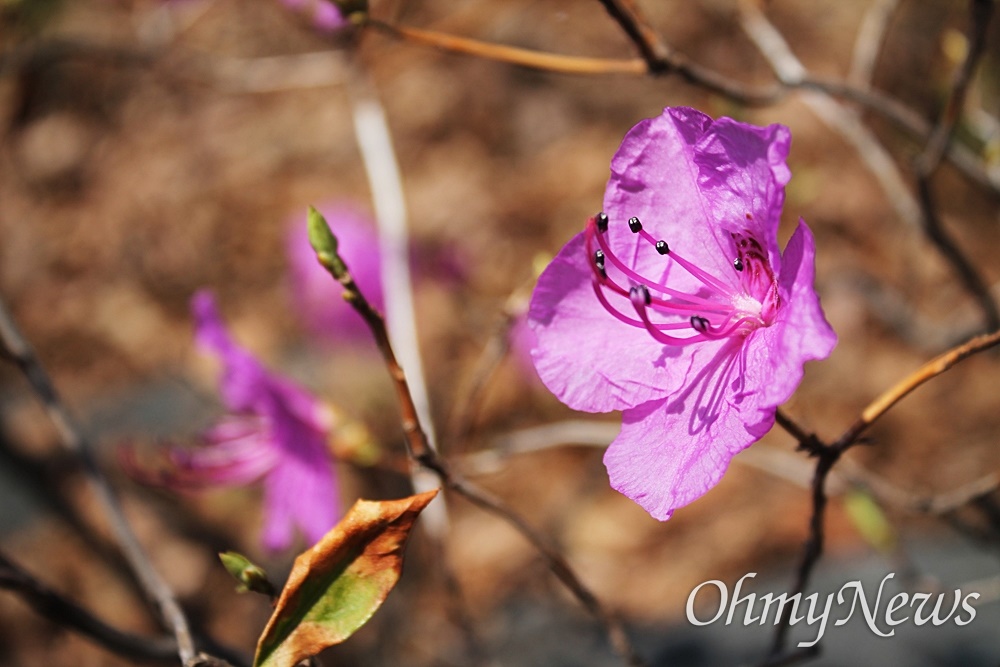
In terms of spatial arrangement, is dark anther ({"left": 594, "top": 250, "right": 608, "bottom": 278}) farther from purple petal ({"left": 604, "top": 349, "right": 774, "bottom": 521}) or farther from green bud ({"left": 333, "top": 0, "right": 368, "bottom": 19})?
green bud ({"left": 333, "top": 0, "right": 368, "bottom": 19})

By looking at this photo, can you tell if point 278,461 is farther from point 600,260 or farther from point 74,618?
point 600,260

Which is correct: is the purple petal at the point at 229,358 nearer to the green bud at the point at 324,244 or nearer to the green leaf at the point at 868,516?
the green bud at the point at 324,244

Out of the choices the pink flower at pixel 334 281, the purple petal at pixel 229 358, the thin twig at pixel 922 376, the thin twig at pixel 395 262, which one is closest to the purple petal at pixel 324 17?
the thin twig at pixel 395 262

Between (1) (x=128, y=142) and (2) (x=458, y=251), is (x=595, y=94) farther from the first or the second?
(1) (x=128, y=142)

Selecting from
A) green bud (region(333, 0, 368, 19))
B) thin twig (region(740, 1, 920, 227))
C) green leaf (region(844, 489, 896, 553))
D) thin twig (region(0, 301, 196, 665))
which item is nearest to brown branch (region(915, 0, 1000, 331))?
thin twig (region(740, 1, 920, 227))

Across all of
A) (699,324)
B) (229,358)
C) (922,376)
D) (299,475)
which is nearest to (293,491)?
(299,475)

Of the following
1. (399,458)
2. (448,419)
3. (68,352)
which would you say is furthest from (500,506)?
(68,352)

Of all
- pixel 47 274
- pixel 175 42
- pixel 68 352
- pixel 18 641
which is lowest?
pixel 18 641
